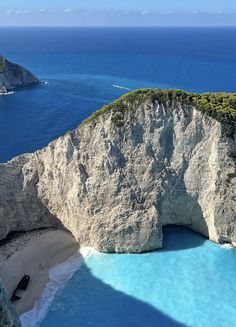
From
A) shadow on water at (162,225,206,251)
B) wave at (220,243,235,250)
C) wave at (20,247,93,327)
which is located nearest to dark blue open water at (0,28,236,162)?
wave at (20,247,93,327)

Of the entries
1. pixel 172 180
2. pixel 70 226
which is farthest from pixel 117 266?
pixel 172 180

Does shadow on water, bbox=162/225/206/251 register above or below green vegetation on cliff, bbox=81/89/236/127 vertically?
below

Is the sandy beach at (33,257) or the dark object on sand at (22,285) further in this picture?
the sandy beach at (33,257)

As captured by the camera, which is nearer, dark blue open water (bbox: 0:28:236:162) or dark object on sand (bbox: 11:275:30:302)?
dark object on sand (bbox: 11:275:30:302)

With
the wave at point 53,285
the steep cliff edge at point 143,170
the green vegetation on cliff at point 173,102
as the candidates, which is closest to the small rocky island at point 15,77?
the steep cliff edge at point 143,170

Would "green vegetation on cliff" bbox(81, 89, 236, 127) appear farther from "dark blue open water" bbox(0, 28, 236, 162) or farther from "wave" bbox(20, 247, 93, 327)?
"dark blue open water" bbox(0, 28, 236, 162)

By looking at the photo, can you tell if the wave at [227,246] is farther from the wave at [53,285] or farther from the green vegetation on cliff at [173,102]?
the wave at [53,285]

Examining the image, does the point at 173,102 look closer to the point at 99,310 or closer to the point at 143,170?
the point at 143,170
